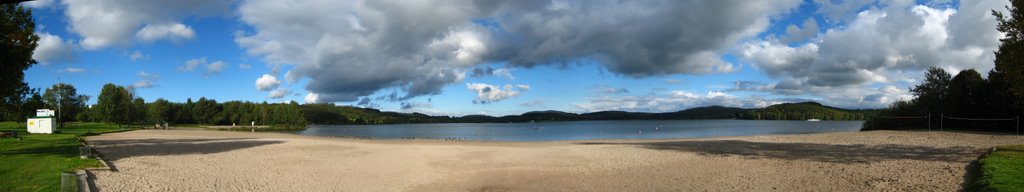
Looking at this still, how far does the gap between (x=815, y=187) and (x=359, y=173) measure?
11561 millimetres

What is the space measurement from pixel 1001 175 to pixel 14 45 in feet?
89.0

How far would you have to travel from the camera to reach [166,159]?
1828 centimetres

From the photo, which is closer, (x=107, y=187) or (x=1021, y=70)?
(x=107, y=187)

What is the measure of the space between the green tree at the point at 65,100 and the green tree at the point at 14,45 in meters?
56.9

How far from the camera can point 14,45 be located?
17.6 meters

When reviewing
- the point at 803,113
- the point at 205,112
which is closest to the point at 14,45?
the point at 205,112

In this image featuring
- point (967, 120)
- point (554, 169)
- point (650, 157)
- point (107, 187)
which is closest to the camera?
point (107, 187)

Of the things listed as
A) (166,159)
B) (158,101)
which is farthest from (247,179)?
(158,101)

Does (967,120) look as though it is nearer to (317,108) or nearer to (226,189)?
(226,189)

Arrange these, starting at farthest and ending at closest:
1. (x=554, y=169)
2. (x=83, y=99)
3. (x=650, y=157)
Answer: (x=83, y=99) → (x=650, y=157) → (x=554, y=169)

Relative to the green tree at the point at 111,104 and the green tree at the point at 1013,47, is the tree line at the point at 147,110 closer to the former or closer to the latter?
the green tree at the point at 111,104

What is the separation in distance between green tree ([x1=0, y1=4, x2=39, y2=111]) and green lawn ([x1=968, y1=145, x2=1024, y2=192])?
25918mm

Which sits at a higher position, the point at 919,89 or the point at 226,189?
the point at 919,89

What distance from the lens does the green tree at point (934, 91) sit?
43.5 m
